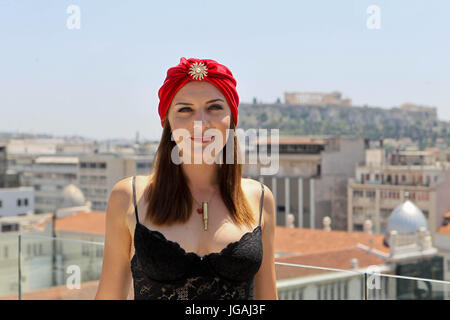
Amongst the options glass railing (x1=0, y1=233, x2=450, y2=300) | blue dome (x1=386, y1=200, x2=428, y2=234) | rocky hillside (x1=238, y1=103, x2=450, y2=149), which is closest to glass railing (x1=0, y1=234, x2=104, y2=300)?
glass railing (x1=0, y1=233, x2=450, y2=300)

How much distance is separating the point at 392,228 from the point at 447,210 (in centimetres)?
1173

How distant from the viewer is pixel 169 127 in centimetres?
188

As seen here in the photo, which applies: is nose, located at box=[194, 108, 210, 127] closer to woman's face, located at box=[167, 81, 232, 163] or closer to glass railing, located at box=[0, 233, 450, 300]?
woman's face, located at box=[167, 81, 232, 163]

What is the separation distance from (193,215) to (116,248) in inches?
8.4

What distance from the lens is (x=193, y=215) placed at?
182cm

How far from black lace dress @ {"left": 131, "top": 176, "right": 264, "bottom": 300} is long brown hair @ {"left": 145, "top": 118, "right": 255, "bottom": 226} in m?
0.06

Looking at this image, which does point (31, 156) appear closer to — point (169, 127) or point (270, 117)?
point (270, 117)

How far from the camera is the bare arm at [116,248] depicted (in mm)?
1826

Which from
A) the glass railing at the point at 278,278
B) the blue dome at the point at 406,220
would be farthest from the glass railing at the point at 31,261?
the blue dome at the point at 406,220

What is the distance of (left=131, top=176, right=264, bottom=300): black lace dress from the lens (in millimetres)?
1725

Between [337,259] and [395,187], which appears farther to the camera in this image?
[395,187]

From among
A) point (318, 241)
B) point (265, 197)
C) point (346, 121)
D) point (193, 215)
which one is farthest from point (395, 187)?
point (346, 121)

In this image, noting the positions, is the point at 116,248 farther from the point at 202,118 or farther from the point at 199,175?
the point at 202,118

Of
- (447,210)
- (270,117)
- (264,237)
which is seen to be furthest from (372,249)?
(270,117)
